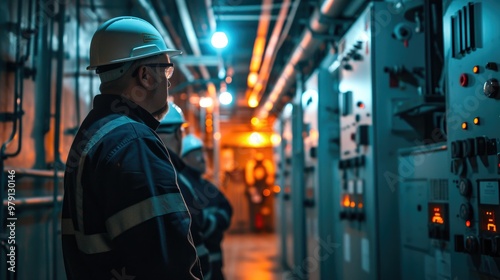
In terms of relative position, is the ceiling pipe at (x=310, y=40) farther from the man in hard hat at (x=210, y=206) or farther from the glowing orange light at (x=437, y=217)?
the glowing orange light at (x=437, y=217)

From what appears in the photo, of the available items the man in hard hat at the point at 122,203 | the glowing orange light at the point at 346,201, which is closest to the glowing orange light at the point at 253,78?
the glowing orange light at the point at 346,201

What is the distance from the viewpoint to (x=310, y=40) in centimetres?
648

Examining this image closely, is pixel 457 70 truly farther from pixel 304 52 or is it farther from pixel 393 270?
pixel 304 52

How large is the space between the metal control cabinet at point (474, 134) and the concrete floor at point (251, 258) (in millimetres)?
6159

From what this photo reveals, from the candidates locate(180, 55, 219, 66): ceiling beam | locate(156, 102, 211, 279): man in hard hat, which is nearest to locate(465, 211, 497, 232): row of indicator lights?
locate(156, 102, 211, 279): man in hard hat

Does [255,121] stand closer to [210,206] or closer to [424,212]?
[210,206]

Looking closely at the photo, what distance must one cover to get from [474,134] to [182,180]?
6.02 feet

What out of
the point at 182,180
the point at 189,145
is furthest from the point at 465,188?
the point at 189,145

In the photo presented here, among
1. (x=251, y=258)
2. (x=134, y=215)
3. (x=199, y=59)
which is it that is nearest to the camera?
(x=134, y=215)

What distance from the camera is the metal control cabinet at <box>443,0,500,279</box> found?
238cm

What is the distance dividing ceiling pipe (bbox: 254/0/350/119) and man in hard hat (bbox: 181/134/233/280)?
1.68 meters

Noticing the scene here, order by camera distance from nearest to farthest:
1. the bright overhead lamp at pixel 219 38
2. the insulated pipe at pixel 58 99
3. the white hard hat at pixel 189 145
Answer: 1. the insulated pipe at pixel 58 99
2. the white hard hat at pixel 189 145
3. the bright overhead lamp at pixel 219 38

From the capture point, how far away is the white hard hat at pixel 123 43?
2100mm

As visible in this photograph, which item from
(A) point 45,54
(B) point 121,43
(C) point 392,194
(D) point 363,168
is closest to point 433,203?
(C) point 392,194
